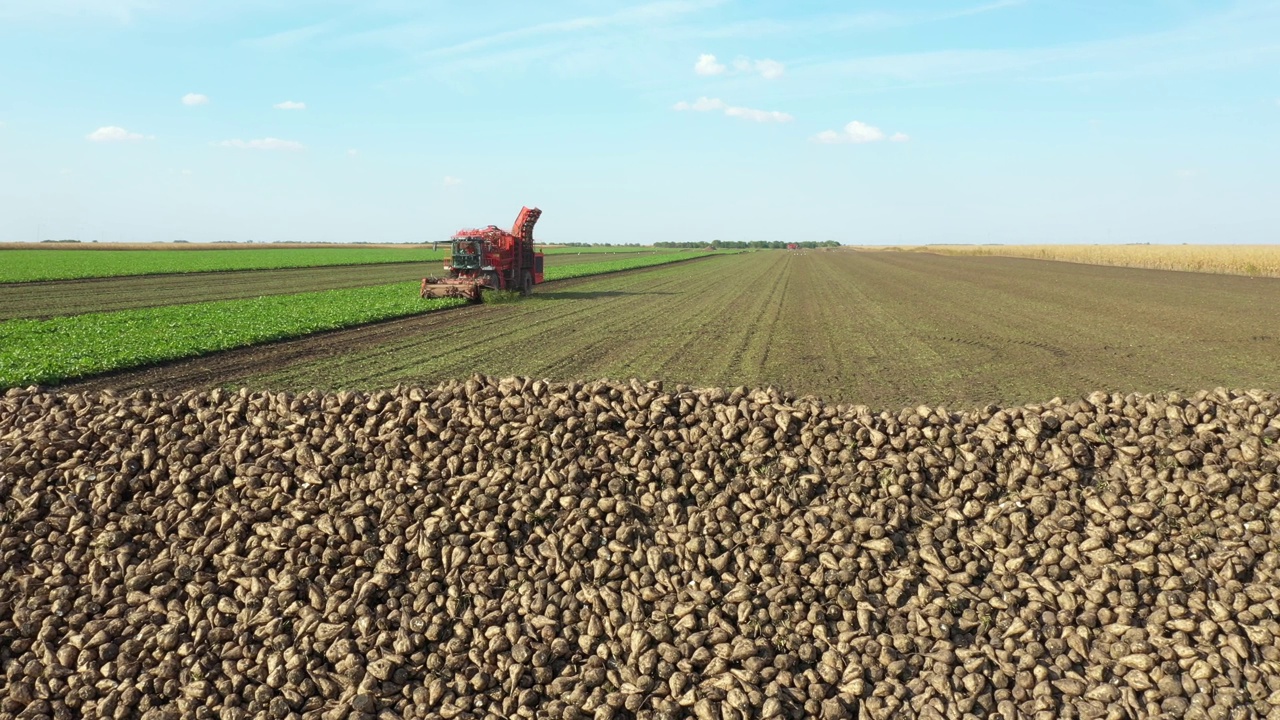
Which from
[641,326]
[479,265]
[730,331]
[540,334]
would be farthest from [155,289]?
[730,331]

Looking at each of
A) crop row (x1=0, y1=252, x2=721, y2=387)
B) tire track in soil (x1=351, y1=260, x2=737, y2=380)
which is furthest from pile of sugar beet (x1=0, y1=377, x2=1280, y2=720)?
tire track in soil (x1=351, y1=260, x2=737, y2=380)

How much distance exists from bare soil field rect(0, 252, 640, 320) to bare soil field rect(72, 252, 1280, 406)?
13893 millimetres

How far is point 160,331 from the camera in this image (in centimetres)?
2116

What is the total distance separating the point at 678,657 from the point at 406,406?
4.33m

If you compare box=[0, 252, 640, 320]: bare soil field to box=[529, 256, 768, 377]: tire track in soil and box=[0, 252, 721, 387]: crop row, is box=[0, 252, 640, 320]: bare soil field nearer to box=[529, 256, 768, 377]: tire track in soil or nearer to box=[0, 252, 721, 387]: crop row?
box=[0, 252, 721, 387]: crop row

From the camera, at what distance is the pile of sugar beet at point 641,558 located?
21.8 feet

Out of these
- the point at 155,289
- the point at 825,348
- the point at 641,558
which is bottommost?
the point at 641,558

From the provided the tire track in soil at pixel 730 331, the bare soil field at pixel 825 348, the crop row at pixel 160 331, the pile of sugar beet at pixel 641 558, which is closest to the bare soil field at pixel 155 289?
the crop row at pixel 160 331

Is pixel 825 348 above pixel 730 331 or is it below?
below

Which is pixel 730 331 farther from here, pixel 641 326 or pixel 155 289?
pixel 155 289

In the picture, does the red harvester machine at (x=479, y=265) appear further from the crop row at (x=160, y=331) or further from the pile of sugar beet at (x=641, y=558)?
the pile of sugar beet at (x=641, y=558)

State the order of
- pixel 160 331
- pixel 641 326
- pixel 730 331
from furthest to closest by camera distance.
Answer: pixel 641 326 → pixel 730 331 → pixel 160 331

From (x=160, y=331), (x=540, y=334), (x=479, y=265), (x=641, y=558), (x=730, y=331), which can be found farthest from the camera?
(x=479, y=265)

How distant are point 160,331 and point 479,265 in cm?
1211
